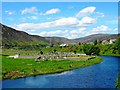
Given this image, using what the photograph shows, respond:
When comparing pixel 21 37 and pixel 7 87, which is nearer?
pixel 7 87

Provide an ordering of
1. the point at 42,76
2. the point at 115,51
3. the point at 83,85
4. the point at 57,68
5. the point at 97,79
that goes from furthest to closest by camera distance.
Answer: the point at 115,51 < the point at 57,68 < the point at 42,76 < the point at 97,79 < the point at 83,85

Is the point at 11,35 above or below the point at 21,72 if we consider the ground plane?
above

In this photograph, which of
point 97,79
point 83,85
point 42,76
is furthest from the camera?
point 42,76

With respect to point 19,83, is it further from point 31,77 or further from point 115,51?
point 115,51

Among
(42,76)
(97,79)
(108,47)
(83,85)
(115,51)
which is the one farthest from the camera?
(108,47)

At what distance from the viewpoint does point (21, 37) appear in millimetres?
187250

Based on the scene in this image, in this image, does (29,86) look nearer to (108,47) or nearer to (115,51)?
(115,51)

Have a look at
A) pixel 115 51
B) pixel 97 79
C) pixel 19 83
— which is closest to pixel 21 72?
pixel 19 83

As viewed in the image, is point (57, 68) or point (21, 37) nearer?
point (57, 68)

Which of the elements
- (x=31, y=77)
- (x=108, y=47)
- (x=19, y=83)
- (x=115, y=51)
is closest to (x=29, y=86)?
(x=19, y=83)

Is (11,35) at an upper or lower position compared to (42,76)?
upper

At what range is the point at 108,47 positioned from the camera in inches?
4149

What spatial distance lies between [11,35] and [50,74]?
456ft

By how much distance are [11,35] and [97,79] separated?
476 feet
